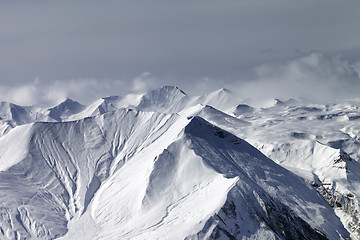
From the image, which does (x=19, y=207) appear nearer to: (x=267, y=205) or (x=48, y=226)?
(x=48, y=226)

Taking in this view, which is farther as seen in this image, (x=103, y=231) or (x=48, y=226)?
(x=48, y=226)

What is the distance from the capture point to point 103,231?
160500 millimetres

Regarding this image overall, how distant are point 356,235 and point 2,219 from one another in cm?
13093

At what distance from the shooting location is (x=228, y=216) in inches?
5246

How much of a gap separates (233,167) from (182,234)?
55.2 m

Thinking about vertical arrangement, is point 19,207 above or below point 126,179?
below

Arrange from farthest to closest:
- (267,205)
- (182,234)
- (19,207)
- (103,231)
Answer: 1. (19,207)
2. (103,231)
3. (267,205)
4. (182,234)

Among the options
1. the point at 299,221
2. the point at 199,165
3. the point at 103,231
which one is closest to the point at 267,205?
the point at 299,221

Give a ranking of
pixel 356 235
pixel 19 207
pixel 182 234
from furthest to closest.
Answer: pixel 19 207
pixel 356 235
pixel 182 234

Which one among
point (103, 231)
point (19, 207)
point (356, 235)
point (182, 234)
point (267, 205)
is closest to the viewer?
Answer: point (182, 234)

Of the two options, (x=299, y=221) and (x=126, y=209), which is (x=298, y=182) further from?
(x=126, y=209)

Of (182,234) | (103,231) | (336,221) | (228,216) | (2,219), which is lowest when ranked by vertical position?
(2,219)

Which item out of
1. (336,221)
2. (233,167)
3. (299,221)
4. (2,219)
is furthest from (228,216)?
(2,219)

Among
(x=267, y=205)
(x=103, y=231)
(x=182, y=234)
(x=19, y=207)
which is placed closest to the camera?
(x=182, y=234)
